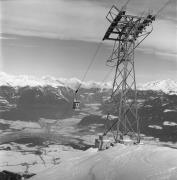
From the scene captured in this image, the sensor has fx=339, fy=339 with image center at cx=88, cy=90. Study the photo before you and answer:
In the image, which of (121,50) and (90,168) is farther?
(121,50)

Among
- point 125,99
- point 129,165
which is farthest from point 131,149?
point 125,99

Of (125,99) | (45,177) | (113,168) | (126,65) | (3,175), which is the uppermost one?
(126,65)

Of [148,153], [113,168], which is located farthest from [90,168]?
[148,153]

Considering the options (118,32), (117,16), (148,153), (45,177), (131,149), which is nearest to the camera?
(148,153)

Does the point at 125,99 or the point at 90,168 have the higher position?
the point at 125,99

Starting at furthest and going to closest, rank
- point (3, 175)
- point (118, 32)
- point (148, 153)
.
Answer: point (3, 175) < point (118, 32) < point (148, 153)

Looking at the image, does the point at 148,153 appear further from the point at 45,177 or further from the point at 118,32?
the point at 118,32
